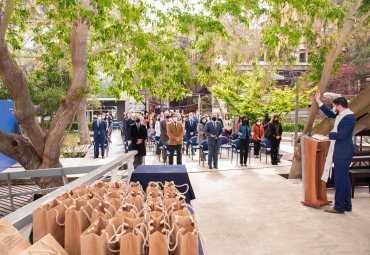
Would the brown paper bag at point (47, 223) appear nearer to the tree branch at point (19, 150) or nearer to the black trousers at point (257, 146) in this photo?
the tree branch at point (19, 150)

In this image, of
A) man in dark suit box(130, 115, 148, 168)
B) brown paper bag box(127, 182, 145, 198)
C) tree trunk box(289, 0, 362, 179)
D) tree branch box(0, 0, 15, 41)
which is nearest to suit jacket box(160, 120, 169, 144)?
man in dark suit box(130, 115, 148, 168)

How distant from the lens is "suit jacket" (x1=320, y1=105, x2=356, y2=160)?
19.9ft

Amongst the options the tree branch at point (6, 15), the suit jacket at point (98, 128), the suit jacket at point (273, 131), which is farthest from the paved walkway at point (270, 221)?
the suit jacket at point (98, 128)

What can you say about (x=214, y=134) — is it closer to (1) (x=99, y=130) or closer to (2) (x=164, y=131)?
(2) (x=164, y=131)

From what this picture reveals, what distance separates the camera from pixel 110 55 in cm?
860

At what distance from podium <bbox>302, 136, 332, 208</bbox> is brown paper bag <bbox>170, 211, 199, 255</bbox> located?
16.9 feet

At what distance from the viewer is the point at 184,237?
6.22ft

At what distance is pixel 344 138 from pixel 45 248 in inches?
214

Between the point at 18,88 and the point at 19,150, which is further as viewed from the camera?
the point at 19,150

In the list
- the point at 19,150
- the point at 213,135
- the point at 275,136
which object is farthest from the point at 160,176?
the point at 275,136

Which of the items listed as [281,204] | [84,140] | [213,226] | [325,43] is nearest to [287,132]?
[84,140]

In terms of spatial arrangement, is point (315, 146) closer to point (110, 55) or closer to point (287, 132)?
point (110, 55)

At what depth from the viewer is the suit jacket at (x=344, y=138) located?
19.9 ft

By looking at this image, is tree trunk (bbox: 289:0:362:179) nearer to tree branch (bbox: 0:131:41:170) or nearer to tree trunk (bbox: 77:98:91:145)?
tree branch (bbox: 0:131:41:170)
